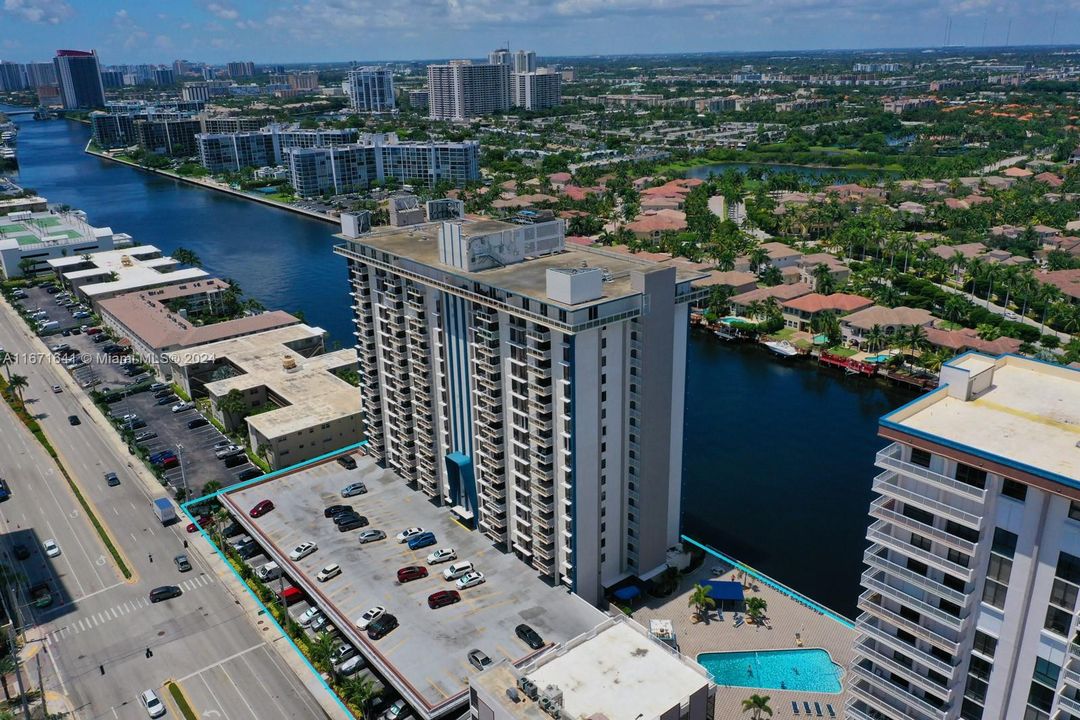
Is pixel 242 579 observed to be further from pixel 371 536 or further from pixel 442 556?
pixel 442 556

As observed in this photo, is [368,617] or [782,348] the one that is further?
[782,348]

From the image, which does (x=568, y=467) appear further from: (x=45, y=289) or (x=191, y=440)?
(x=45, y=289)

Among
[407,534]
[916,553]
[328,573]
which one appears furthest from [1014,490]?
[328,573]

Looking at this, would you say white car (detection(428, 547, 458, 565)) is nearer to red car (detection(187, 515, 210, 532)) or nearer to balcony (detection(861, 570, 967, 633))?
red car (detection(187, 515, 210, 532))

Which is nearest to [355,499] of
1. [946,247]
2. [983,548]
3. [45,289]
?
[983,548]

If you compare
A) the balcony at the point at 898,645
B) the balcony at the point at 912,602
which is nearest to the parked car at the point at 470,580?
the balcony at the point at 898,645

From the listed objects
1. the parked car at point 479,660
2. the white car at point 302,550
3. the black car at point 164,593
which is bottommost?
the black car at point 164,593

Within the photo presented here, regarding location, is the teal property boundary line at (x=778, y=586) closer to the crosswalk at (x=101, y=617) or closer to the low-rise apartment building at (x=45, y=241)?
the crosswalk at (x=101, y=617)
